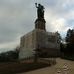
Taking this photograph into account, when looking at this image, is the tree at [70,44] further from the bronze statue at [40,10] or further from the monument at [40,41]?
the bronze statue at [40,10]

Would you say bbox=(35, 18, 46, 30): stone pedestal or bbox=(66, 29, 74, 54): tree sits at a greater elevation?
bbox=(35, 18, 46, 30): stone pedestal

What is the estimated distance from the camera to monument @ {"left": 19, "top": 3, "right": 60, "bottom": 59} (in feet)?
186

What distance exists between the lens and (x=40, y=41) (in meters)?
58.1

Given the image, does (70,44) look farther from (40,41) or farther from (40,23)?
(40,23)

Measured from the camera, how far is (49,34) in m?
60.6

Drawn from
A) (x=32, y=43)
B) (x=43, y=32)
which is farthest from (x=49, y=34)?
(x=32, y=43)

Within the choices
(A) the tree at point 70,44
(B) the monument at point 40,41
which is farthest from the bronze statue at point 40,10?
(A) the tree at point 70,44

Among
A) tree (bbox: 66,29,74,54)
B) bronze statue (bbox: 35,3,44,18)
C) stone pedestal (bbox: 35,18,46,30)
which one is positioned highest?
bronze statue (bbox: 35,3,44,18)

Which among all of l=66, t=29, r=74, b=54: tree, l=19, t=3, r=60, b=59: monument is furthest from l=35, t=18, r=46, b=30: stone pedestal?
l=66, t=29, r=74, b=54: tree

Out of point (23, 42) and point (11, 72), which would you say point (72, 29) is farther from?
point (11, 72)

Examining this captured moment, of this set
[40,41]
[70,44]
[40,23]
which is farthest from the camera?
[40,23]

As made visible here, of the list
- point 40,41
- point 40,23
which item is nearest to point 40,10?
point 40,23

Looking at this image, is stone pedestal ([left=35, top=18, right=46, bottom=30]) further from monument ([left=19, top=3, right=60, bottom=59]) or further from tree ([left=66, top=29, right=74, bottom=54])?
tree ([left=66, top=29, right=74, bottom=54])

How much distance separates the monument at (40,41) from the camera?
5656cm
